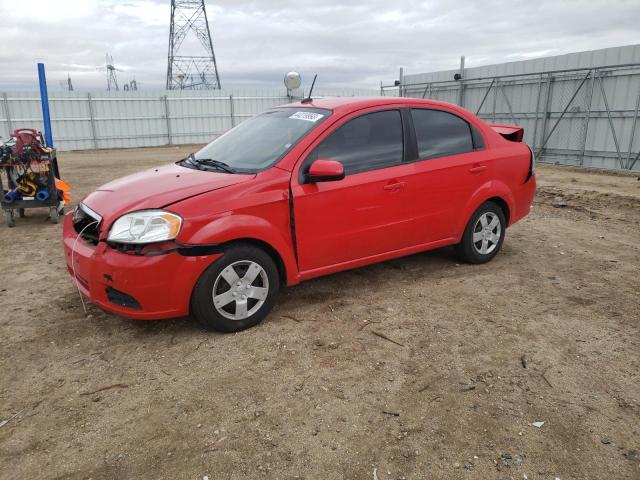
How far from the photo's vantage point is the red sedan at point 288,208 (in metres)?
3.28

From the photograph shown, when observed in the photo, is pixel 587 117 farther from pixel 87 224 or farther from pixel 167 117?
pixel 167 117

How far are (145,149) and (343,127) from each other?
66.9 feet

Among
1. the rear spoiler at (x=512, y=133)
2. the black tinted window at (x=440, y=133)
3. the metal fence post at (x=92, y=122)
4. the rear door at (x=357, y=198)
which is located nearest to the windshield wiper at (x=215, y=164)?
the rear door at (x=357, y=198)

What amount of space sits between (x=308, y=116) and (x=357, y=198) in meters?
0.83

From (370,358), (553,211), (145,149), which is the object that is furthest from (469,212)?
(145,149)

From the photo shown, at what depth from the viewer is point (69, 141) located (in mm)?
21844

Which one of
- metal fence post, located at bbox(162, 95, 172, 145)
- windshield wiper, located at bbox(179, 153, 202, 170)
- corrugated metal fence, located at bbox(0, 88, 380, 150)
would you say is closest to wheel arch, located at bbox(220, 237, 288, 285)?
windshield wiper, located at bbox(179, 153, 202, 170)

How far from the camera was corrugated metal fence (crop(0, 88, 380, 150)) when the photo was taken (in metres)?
20.5

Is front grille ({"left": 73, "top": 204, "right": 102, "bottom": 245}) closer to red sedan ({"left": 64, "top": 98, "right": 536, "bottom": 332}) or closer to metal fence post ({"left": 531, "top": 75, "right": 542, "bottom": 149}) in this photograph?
red sedan ({"left": 64, "top": 98, "right": 536, "bottom": 332})

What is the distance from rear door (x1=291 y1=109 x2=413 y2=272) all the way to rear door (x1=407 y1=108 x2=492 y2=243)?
17cm

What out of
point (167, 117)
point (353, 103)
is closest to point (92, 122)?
point (167, 117)

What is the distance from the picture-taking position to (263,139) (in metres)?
4.14

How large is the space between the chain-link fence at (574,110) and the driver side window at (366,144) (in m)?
10.9

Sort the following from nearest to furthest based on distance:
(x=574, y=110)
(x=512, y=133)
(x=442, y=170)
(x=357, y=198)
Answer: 1. (x=357, y=198)
2. (x=442, y=170)
3. (x=512, y=133)
4. (x=574, y=110)
